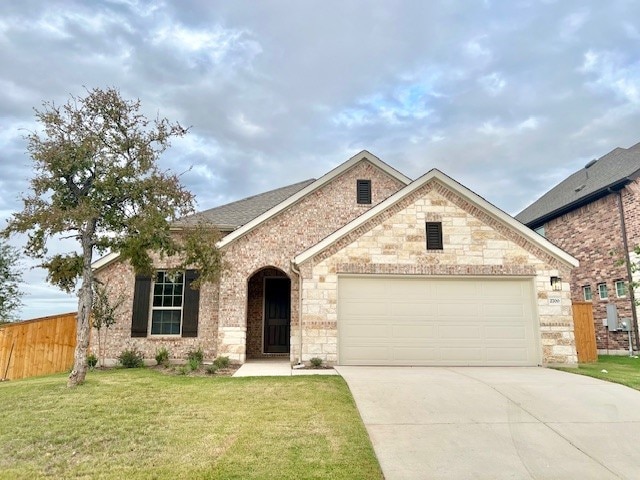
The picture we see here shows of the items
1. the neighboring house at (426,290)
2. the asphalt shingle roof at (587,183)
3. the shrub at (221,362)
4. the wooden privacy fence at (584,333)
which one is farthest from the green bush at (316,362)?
the asphalt shingle roof at (587,183)

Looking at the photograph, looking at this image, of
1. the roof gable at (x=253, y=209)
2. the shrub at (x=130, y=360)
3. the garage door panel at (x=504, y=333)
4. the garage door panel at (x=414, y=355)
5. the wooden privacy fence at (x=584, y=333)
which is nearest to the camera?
the garage door panel at (x=414, y=355)

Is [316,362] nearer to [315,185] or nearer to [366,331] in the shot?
[366,331]

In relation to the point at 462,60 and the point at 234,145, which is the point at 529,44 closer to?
the point at 462,60

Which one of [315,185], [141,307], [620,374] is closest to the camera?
[620,374]

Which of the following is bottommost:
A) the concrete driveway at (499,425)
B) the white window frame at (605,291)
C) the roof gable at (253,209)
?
the concrete driveway at (499,425)

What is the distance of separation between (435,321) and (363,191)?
5.49 meters

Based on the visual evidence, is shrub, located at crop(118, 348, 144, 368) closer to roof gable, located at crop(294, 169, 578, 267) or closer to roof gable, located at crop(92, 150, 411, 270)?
roof gable, located at crop(92, 150, 411, 270)

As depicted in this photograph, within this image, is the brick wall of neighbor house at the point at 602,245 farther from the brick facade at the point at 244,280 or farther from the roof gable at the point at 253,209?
the brick facade at the point at 244,280

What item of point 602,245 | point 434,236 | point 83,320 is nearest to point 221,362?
point 83,320

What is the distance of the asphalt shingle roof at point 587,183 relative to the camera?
17.6 meters

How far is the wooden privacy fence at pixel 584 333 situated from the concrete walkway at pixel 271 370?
8.42m

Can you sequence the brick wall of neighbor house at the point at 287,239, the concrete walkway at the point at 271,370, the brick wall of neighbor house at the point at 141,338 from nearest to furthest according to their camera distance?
the concrete walkway at the point at 271,370 → the brick wall of neighbor house at the point at 287,239 → the brick wall of neighbor house at the point at 141,338

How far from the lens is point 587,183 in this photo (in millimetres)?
20031

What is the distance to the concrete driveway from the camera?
488 centimetres
